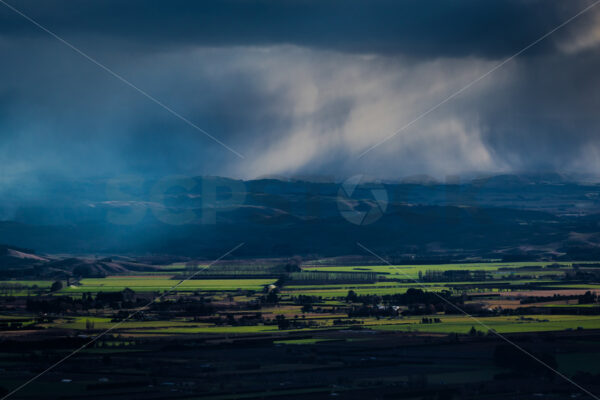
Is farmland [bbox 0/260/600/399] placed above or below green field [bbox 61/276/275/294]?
below

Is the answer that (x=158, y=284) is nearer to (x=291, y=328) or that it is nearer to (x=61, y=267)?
(x=61, y=267)

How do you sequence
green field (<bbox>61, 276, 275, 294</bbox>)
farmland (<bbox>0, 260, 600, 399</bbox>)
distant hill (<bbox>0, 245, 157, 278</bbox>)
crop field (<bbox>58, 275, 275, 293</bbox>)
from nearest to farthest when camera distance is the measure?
farmland (<bbox>0, 260, 600, 399</bbox>) < green field (<bbox>61, 276, 275, 294</bbox>) < crop field (<bbox>58, 275, 275, 293</bbox>) < distant hill (<bbox>0, 245, 157, 278</bbox>)

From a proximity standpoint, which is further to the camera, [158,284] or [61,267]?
[61,267]

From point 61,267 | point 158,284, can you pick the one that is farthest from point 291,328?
point 61,267

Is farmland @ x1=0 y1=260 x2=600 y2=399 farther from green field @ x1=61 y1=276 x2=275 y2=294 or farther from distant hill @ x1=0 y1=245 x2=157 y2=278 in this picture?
distant hill @ x1=0 y1=245 x2=157 y2=278

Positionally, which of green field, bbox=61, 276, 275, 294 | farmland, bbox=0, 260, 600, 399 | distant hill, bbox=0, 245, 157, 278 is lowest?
farmland, bbox=0, 260, 600, 399

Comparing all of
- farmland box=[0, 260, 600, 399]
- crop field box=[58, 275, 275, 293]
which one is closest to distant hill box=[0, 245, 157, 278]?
crop field box=[58, 275, 275, 293]

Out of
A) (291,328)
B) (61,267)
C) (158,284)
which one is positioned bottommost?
(291,328)

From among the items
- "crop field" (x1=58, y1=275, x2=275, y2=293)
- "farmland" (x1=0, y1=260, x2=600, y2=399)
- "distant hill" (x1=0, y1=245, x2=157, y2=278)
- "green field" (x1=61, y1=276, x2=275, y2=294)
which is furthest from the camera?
"distant hill" (x1=0, y1=245, x2=157, y2=278)

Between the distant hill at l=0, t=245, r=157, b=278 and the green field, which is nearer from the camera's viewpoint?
the green field

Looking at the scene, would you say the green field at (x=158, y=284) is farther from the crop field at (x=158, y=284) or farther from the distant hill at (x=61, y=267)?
the distant hill at (x=61, y=267)

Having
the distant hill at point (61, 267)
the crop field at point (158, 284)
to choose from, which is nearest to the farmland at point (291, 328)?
the crop field at point (158, 284)

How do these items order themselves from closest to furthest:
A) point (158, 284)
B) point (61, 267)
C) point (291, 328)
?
1. point (291, 328)
2. point (158, 284)
3. point (61, 267)
